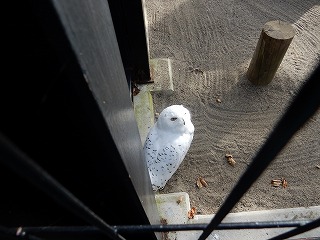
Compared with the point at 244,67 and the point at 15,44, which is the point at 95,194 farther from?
the point at 244,67

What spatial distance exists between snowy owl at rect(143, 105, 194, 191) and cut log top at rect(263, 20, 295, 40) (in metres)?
1.21

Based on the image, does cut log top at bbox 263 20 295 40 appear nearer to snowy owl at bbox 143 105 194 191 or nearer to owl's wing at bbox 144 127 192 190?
snowy owl at bbox 143 105 194 191

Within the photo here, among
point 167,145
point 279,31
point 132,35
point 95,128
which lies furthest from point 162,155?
point 95,128

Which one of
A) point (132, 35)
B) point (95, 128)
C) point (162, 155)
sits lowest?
point (95, 128)

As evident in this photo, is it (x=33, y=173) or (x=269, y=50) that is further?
(x=269, y=50)

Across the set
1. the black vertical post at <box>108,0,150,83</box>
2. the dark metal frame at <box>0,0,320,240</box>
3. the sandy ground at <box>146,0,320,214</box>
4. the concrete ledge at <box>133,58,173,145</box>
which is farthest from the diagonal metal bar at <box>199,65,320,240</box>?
the concrete ledge at <box>133,58,173,145</box>

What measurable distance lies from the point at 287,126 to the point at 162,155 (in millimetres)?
2230

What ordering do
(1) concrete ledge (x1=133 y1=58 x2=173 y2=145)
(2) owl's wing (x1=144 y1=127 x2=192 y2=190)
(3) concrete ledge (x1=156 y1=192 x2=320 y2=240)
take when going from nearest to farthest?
(3) concrete ledge (x1=156 y1=192 x2=320 y2=240)
(2) owl's wing (x1=144 y1=127 x2=192 y2=190)
(1) concrete ledge (x1=133 y1=58 x2=173 y2=145)

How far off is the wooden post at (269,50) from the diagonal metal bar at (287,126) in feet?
9.43

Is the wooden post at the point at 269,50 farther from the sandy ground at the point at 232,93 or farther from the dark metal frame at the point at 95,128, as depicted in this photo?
the dark metal frame at the point at 95,128

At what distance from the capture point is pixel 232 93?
144 inches

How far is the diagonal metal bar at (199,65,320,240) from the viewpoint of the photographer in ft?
1.38

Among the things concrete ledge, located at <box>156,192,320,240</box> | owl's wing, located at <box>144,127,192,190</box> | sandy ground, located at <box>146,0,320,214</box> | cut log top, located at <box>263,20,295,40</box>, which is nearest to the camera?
concrete ledge, located at <box>156,192,320,240</box>

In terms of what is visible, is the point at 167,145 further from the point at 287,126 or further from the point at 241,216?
the point at 287,126
